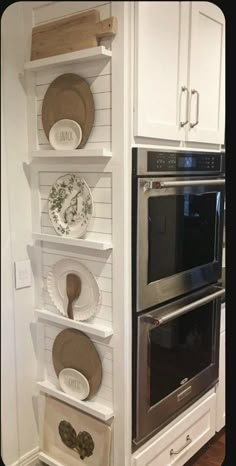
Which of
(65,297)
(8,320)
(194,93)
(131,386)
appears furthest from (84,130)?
(131,386)

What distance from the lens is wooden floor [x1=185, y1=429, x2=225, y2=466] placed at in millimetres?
1816

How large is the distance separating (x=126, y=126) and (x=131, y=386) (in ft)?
2.75

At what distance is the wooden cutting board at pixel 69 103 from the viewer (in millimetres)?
1344

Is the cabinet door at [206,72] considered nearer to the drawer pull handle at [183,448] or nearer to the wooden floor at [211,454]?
the drawer pull handle at [183,448]

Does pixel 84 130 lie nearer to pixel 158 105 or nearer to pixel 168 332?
pixel 158 105

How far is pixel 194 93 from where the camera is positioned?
1520 millimetres

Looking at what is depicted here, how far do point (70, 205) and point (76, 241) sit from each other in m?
0.13

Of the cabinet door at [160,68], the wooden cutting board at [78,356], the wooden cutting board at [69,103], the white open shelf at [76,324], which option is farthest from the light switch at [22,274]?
the cabinet door at [160,68]

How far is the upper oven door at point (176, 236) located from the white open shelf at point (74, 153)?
0.46 feet

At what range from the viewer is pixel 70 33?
51.8 inches

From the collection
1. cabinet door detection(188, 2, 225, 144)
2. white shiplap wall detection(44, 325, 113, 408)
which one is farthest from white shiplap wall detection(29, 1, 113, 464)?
cabinet door detection(188, 2, 225, 144)

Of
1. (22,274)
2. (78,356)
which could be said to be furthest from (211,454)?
(22,274)

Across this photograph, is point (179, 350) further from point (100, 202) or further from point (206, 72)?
point (206, 72)

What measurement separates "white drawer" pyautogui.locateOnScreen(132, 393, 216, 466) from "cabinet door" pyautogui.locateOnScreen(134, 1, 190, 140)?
1083 mm
